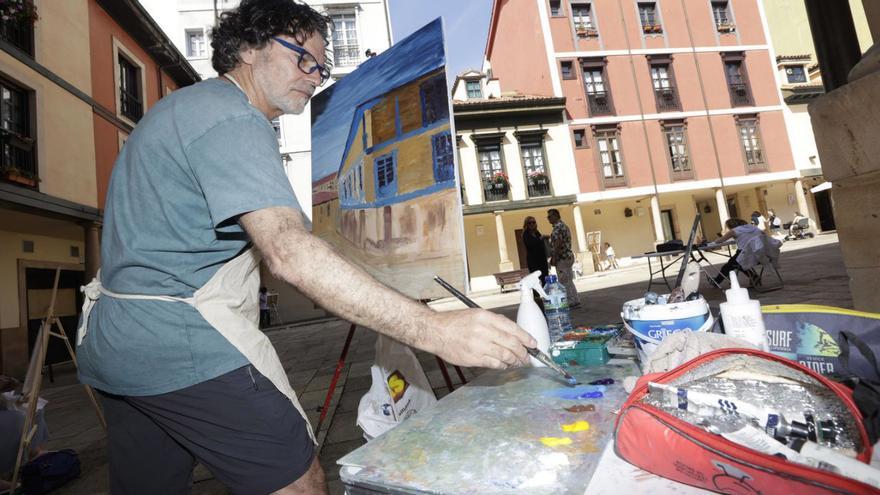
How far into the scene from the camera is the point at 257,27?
1.21m

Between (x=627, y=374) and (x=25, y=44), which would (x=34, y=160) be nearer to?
(x=25, y=44)

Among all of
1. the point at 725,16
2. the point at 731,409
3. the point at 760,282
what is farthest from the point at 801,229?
the point at 731,409

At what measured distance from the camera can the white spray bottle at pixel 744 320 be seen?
98cm

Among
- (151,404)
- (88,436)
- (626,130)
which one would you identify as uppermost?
(626,130)

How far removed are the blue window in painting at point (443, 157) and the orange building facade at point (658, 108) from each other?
46.2 ft

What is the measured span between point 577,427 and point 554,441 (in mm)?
75

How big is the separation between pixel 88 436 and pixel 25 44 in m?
8.01

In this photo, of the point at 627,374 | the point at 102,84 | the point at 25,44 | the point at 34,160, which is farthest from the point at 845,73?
the point at 102,84

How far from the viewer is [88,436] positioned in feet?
11.2

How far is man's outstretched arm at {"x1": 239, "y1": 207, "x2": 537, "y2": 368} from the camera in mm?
786

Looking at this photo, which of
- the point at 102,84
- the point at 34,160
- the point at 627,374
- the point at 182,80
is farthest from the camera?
the point at 182,80

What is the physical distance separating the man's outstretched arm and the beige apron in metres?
0.28

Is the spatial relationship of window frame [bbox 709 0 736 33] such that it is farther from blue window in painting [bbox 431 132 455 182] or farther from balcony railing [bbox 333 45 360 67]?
blue window in painting [bbox 431 132 455 182]

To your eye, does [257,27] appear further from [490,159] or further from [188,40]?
[188,40]
